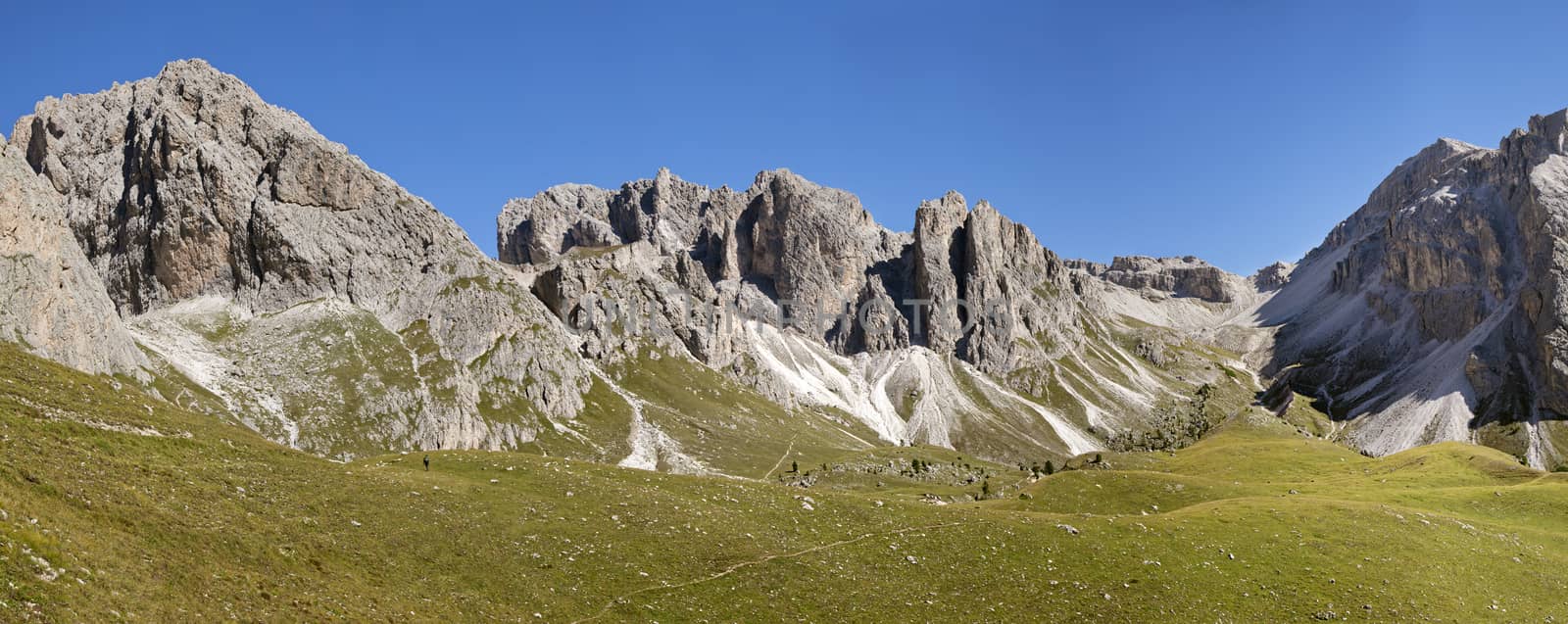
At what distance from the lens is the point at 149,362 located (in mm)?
124938

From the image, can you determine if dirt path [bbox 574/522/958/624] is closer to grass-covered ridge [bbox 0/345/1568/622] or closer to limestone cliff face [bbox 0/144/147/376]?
grass-covered ridge [bbox 0/345/1568/622]

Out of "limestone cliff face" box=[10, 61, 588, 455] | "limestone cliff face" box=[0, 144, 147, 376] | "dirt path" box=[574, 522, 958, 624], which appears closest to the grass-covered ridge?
"dirt path" box=[574, 522, 958, 624]

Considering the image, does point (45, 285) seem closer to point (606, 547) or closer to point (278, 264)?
point (278, 264)

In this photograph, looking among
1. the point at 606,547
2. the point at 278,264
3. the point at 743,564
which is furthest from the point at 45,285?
the point at 743,564

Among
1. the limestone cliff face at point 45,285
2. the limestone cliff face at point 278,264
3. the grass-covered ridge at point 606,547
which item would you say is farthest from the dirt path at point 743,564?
the limestone cliff face at point 278,264

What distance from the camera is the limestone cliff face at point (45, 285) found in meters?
94.2

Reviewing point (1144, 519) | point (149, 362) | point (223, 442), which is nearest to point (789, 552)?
point (1144, 519)

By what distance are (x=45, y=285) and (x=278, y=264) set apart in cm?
7648

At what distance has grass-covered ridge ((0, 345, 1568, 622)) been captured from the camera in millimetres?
29578

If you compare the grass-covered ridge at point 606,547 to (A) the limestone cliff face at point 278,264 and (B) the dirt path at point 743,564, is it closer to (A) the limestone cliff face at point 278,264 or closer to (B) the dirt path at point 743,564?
(B) the dirt path at point 743,564

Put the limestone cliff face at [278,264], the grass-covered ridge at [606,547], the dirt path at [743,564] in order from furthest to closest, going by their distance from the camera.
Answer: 1. the limestone cliff face at [278,264]
2. the dirt path at [743,564]
3. the grass-covered ridge at [606,547]

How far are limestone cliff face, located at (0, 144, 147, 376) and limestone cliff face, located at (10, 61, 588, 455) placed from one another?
112 ft

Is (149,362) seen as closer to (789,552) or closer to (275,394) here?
(275,394)

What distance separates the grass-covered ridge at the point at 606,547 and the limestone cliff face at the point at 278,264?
342ft
